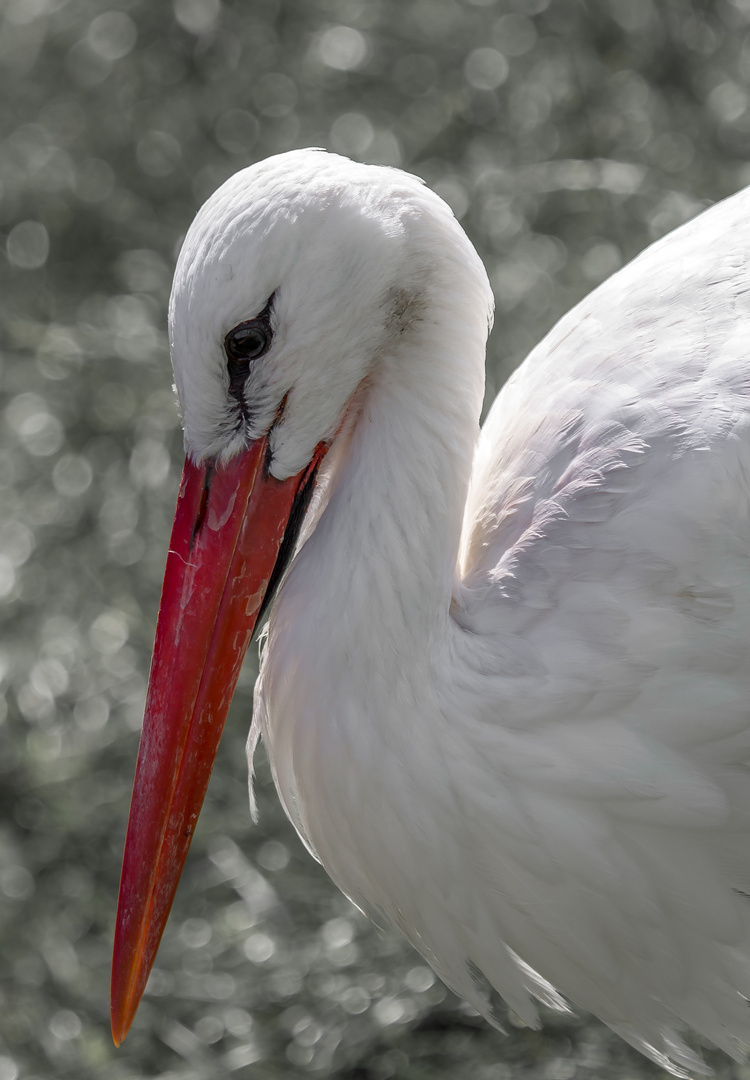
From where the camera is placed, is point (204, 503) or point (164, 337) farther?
point (164, 337)

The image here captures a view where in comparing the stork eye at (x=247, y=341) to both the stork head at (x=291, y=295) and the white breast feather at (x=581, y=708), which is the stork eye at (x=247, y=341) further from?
the white breast feather at (x=581, y=708)

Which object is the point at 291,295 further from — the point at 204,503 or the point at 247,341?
the point at 204,503

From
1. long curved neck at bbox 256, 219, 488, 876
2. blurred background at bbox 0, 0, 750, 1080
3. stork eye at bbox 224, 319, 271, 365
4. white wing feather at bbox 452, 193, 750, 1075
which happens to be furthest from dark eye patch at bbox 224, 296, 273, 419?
blurred background at bbox 0, 0, 750, 1080

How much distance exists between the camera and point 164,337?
281 centimetres

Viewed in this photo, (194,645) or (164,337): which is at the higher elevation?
(164,337)

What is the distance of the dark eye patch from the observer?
118cm

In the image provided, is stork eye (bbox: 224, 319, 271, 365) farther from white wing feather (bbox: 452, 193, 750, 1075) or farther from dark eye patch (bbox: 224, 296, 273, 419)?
white wing feather (bbox: 452, 193, 750, 1075)

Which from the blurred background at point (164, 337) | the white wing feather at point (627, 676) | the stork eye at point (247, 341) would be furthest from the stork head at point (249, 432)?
the blurred background at point (164, 337)

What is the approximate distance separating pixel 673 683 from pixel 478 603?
0.20 metres

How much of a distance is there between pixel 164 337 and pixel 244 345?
167 cm

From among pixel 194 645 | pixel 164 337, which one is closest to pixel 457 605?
pixel 194 645

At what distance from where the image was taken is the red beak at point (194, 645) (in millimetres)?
1259

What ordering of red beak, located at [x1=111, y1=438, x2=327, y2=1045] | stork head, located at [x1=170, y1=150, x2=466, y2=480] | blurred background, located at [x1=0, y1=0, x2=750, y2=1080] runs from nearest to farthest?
stork head, located at [x1=170, y1=150, x2=466, y2=480], red beak, located at [x1=111, y1=438, x2=327, y2=1045], blurred background, located at [x1=0, y1=0, x2=750, y2=1080]

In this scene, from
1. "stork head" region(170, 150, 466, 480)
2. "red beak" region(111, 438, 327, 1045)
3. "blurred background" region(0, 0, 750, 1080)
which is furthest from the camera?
"blurred background" region(0, 0, 750, 1080)
